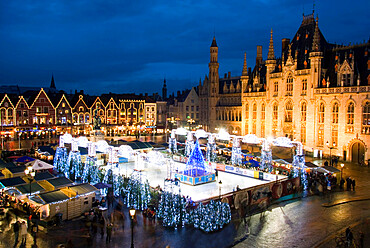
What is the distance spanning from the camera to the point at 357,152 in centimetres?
4412

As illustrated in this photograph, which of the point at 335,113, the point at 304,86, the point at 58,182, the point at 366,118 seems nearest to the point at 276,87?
the point at 304,86

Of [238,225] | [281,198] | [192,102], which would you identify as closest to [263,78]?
[192,102]

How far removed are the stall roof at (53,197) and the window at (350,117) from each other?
37779 millimetres

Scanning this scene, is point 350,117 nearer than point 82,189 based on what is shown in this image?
No

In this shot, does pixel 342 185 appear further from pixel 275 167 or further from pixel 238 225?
pixel 238 225

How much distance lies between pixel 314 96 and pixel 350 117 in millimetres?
6200

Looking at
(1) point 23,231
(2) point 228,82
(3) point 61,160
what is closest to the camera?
(1) point 23,231

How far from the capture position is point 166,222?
68.5 ft

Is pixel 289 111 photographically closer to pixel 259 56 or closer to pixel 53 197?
pixel 259 56

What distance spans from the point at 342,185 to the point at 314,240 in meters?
13.7

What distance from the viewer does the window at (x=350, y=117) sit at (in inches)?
1737

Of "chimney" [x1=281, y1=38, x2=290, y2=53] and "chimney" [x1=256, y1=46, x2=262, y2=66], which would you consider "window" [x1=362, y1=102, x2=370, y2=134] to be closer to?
"chimney" [x1=281, y1=38, x2=290, y2=53]

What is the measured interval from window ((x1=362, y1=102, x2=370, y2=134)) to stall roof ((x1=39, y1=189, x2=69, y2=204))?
37881 millimetres

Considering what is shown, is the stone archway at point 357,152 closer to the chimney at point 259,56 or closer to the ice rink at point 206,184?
the ice rink at point 206,184
